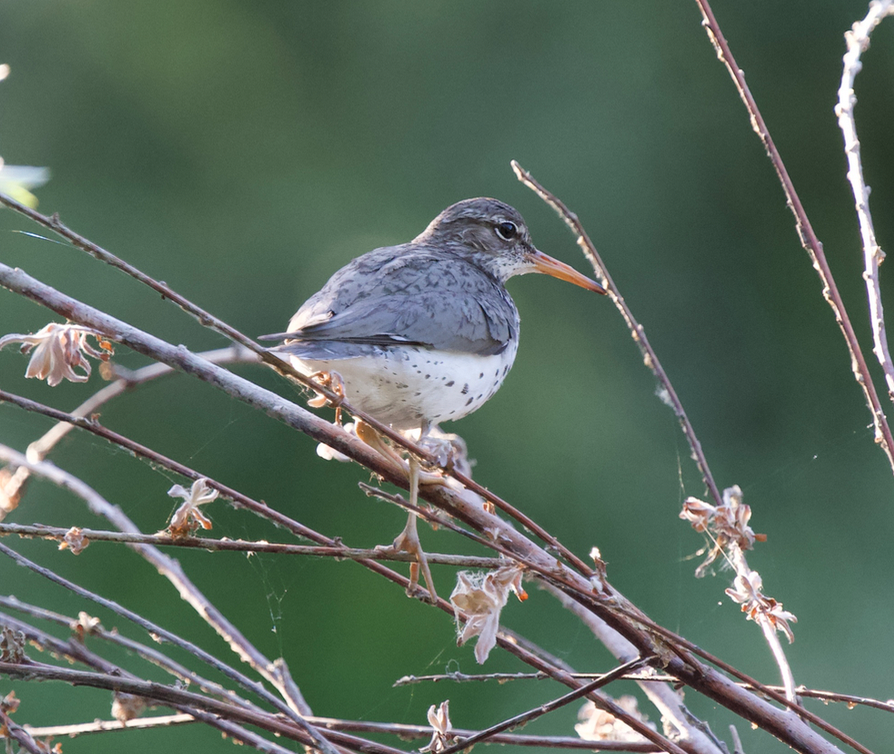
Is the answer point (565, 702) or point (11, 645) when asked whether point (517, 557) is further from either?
point (11, 645)

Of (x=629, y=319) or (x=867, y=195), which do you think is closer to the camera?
(x=867, y=195)

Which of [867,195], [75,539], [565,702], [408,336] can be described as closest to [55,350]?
[75,539]

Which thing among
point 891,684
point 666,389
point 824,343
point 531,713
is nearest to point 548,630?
point 891,684

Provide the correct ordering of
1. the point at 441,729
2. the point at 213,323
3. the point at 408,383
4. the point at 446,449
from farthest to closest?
the point at 408,383 → the point at 446,449 → the point at 441,729 → the point at 213,323

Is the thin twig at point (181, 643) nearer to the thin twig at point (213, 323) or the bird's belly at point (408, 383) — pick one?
the thin twig at point (213, 323)

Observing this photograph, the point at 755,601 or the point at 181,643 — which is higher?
the point at 755,601

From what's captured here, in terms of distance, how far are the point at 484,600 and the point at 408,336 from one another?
85 centimetres

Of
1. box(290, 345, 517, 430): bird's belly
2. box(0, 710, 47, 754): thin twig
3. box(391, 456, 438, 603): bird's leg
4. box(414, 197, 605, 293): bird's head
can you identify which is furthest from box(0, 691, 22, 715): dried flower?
box(414, 197, 605, 293): bird's head

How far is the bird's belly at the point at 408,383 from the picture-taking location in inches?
65.0

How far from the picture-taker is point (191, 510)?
35.3 inches

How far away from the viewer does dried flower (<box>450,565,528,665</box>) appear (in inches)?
35.5

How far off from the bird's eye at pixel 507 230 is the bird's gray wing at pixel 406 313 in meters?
0.37

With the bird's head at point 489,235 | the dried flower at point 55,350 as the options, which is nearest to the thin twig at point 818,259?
the dried flower at point 55,350

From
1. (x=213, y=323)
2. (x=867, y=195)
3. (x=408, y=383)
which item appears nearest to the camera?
(x=213, y=323)
